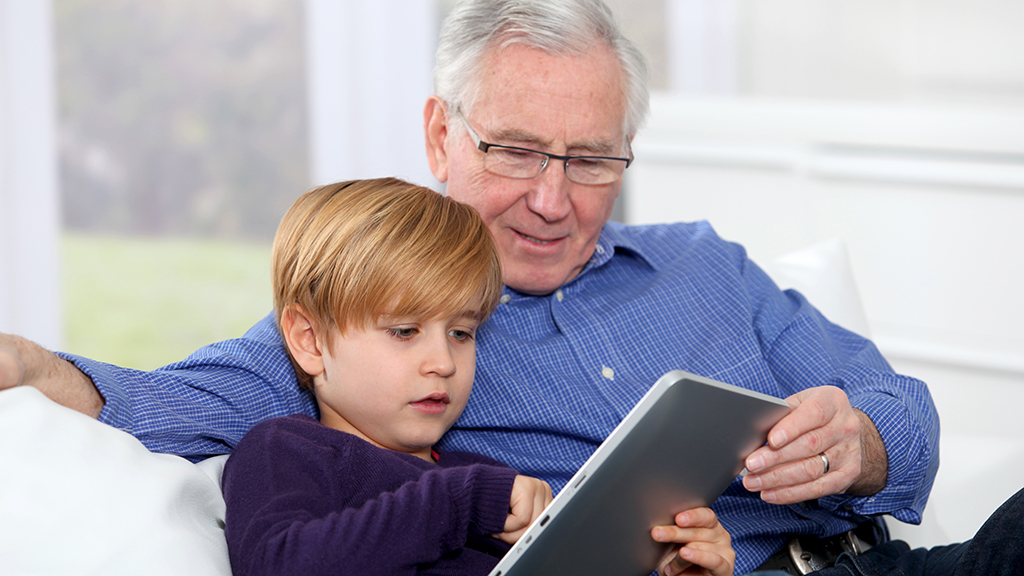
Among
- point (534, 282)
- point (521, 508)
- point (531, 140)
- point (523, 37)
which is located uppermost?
point (523, 37)

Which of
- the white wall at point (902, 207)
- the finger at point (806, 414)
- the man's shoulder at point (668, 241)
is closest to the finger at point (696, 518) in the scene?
the finger at point (806, 414)

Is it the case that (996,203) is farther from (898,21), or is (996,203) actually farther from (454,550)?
(454,550)

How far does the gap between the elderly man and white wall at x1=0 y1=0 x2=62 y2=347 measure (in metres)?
1.69

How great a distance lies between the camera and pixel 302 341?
1232 mm

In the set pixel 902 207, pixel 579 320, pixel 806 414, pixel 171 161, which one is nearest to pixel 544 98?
pixel 579 320

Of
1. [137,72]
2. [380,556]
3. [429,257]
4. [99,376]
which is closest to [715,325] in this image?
[429,257]

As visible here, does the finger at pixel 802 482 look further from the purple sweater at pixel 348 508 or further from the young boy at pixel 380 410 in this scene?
the purple sweater at pixel 348 508

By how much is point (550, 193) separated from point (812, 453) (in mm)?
547

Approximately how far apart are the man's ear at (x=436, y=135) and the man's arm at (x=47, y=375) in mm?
667

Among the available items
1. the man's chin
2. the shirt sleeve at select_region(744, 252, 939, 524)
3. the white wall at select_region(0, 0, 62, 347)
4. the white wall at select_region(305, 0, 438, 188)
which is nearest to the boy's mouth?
the man's chin

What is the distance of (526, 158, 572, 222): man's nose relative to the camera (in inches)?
57.7

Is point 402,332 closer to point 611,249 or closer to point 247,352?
point 247,352

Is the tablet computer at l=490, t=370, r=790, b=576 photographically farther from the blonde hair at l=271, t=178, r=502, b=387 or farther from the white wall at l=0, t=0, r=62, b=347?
the white wall at l=0, t=0, r=62, b=347

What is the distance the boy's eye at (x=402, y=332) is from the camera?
3.77 ft
